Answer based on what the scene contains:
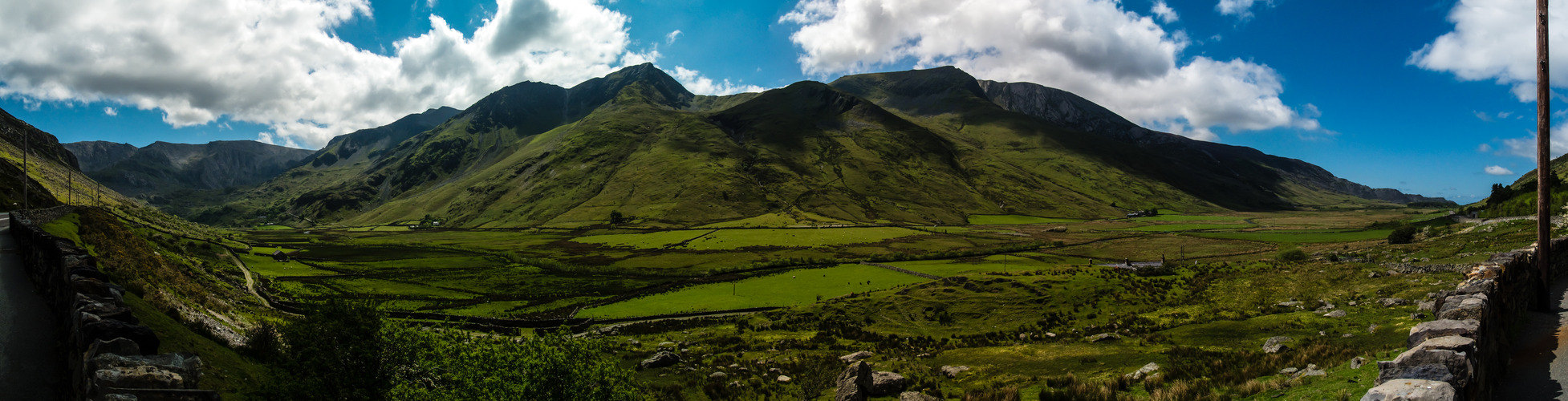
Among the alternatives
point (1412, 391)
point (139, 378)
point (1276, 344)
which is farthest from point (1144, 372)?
point (139, 378)

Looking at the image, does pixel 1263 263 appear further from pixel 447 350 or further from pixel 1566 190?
pixel 447 350

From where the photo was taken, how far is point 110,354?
1169 centimetres

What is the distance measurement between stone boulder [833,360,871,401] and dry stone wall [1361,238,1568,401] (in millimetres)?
18080

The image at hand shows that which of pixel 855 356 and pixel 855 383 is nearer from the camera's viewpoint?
pixel 855 383

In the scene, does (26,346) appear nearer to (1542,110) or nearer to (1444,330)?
(1444,330)

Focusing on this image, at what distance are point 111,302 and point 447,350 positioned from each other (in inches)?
602

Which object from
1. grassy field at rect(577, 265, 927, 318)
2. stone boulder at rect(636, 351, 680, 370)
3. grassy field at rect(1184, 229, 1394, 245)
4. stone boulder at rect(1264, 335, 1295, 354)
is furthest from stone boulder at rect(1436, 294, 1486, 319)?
grassy field at rect(1184, 229, 1394, 245)

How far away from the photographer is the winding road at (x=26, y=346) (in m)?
13.9

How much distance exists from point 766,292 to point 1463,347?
82.8m

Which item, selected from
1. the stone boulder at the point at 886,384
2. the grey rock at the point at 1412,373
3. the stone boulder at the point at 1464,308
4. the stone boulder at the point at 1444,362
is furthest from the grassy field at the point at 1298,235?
the grey rock at the point at 1412,373

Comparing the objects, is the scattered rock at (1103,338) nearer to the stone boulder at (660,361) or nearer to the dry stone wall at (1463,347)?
the dry stone wall at (1463,347)

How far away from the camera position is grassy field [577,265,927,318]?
262 ft

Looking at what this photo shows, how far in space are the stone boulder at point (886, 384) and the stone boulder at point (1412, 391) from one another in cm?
2030

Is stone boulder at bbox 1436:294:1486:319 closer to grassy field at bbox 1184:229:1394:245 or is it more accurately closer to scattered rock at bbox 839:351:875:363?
scattered rock at bbox 839:351:875:363
